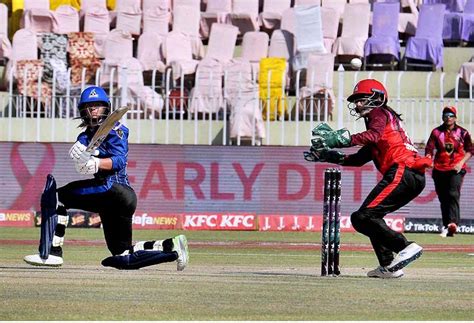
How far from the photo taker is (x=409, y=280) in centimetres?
1255

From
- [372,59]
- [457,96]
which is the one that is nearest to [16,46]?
[372,59]

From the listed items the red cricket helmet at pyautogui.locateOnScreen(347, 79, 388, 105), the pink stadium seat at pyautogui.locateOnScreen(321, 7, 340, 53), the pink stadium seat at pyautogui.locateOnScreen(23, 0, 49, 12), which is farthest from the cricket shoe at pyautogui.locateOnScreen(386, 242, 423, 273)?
the pink stadium seat at pyautogui.locateOnScreen(23, 0, 49, 12)

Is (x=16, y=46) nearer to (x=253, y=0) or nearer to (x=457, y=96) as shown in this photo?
(x=253, y=0)

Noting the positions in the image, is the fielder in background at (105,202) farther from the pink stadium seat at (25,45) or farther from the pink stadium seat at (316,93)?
the pink stadium seat at (25,45)

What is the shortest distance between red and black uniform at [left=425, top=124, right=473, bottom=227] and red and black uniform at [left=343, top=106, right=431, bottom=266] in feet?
29.3

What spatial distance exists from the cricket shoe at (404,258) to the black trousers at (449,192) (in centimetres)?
919

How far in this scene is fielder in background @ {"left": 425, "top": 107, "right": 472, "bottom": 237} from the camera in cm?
2191

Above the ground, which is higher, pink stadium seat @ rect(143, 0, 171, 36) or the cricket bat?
pink stadium seat @ rect(143, 0, 171, 36)

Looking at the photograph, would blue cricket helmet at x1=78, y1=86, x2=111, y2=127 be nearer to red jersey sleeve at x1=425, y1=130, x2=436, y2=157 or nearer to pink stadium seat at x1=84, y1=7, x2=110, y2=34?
red jersey sleeve at x1=425, y1=130, x2=436, y2=157

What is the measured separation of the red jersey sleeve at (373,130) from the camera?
12.6 meters

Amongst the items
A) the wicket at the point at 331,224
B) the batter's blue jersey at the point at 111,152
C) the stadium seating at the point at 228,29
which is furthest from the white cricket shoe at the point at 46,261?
the stadium seating at the point at 228,29

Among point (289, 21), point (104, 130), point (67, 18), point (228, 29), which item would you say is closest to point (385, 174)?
point (104, 130)

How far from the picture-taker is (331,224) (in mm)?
12914

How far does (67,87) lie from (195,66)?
3.10 metres
